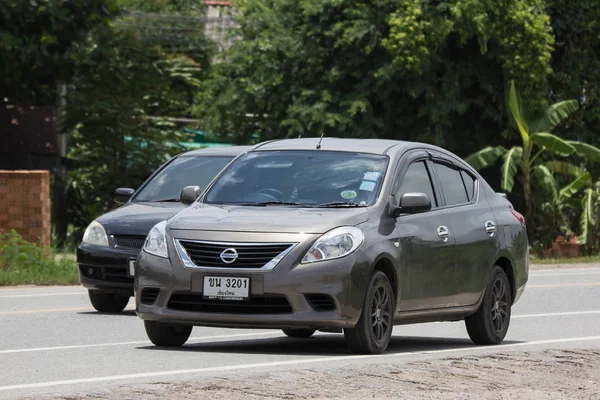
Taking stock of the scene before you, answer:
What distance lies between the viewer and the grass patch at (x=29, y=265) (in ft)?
67.7

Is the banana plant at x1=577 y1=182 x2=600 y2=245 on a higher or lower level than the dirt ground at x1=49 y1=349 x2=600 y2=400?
lower

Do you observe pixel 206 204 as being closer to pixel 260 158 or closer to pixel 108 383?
pixel 260 158

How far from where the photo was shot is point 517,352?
12047mm

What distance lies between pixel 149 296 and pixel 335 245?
1492 mm

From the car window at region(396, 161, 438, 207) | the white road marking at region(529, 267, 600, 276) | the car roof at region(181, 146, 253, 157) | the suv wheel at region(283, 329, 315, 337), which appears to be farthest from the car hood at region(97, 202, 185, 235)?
the white road marking at region(529, 267, 600, 276)

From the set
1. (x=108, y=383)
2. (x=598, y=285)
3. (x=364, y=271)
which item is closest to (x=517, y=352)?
(x=364, y=271)

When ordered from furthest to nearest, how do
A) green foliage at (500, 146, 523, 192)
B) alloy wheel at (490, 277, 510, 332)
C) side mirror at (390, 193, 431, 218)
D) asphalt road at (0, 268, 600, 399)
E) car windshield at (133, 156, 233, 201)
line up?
green foliage at (500, 146, 523, 192), car windshield at (133, 156, 233, 201), alloy wheel at (490, 277, 510, 332), side mirror at (390, 193, 431, 218), asphalt road at (0, 268, 600, 399)

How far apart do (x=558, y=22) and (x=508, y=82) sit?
3315 mm

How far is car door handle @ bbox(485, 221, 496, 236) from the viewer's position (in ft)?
43.2

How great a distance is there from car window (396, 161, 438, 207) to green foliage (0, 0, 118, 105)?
58.9 feet

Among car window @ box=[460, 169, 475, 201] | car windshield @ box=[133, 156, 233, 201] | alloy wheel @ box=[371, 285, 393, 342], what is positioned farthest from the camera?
car windshield @ box=[133, 156, 233, 201]

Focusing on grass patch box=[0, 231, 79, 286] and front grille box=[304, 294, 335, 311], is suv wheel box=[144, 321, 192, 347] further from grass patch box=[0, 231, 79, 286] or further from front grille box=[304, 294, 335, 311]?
grass patch box=[0, 231, 79, 286]

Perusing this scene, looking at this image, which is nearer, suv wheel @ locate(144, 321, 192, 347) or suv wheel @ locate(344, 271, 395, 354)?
suv wheel @ locate(344, 271, 395, 354)

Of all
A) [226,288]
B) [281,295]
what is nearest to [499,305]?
[281,295]
